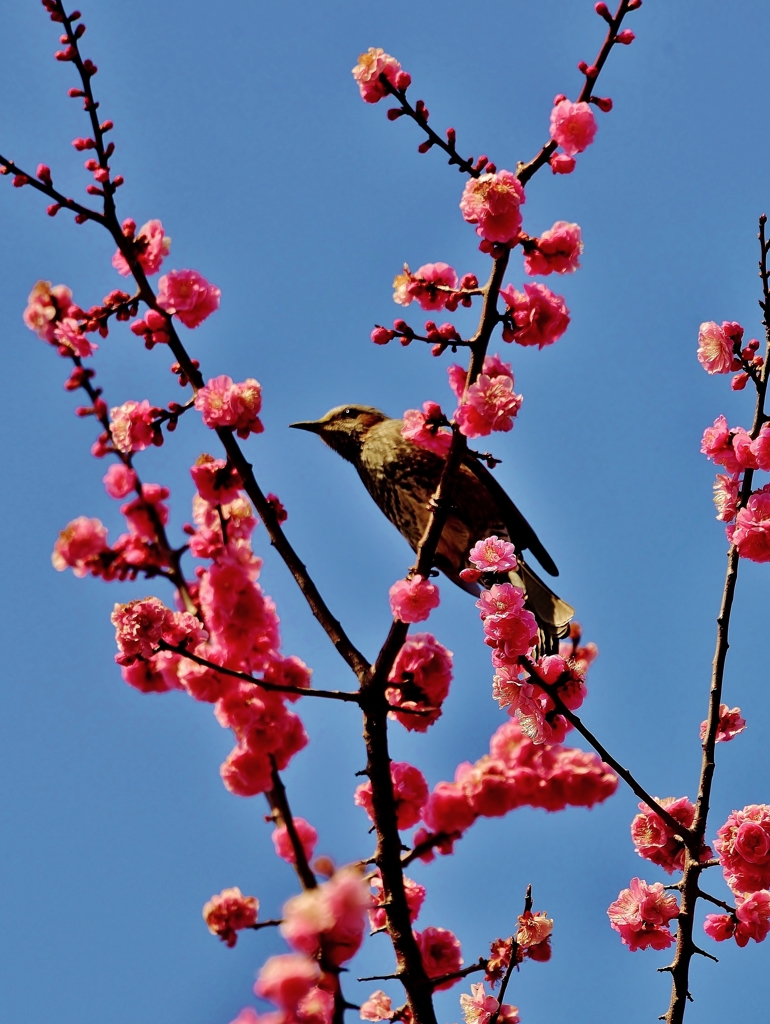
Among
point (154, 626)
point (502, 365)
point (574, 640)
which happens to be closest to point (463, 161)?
point (502, 365)

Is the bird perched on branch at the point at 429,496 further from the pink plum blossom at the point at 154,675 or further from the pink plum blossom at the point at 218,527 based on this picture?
the pink plum blossom at the point at 154,675

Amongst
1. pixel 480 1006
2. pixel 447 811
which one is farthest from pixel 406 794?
pixel 480 1006

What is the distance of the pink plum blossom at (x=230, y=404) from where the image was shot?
2.90 metres

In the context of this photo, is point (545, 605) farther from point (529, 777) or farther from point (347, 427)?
point (347, 427)

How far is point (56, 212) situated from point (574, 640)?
2.43 metres

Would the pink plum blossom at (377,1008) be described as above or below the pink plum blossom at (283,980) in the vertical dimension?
above

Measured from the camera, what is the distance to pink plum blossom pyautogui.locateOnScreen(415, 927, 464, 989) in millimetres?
3217

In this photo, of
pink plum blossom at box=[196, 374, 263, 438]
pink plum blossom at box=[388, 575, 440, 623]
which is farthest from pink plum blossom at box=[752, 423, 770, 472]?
pink plum blossom at box=[196, 374, 263, 438]

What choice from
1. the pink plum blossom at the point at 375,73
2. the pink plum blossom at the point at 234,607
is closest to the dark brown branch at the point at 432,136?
the pink plum blossom at the point at 375,73

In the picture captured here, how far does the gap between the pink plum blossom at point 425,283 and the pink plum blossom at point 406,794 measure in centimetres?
150

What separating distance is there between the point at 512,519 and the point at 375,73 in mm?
2241

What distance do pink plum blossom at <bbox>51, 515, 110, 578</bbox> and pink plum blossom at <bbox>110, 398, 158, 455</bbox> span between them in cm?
27

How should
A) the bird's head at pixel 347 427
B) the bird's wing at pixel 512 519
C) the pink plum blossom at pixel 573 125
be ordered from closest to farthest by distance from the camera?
1. the pink plum blossom at pixel 573 125
2. the bird's wing at pixel 512 519
3. the bird's head at pixel 347 427

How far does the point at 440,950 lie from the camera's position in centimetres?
324
